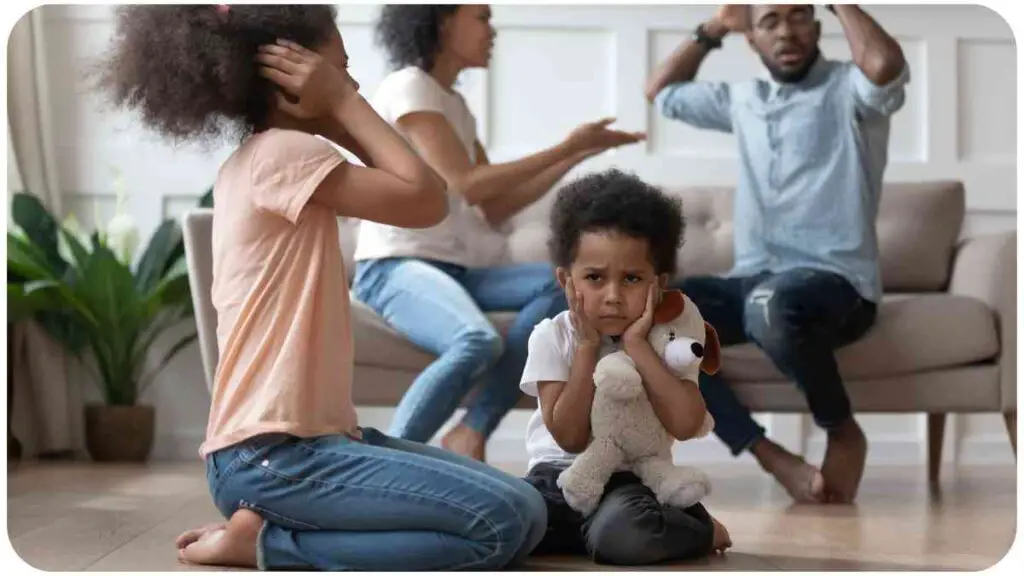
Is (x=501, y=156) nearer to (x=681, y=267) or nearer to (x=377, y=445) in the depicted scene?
(x=681, y=267)

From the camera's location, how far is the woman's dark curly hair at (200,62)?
1.34 meters

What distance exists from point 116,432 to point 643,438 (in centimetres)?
198

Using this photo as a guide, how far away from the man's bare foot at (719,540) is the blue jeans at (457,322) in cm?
52

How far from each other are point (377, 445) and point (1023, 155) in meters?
0.79

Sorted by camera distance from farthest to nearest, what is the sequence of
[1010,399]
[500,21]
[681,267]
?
[500,21] → [681,267] → [1010,399]

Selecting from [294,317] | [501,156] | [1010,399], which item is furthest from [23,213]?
[1010,399]

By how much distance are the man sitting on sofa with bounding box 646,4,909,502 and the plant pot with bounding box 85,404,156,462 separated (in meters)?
1.52

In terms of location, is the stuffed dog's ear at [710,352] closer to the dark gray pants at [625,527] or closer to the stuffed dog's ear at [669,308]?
the stuffed dog's ear at [669,308]

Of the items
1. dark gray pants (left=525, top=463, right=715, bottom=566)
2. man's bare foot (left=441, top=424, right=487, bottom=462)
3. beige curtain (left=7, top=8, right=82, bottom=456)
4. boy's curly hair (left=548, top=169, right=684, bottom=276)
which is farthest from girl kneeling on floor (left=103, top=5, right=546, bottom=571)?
beige curtain (left=7, top=8, right=82, bottom=456)

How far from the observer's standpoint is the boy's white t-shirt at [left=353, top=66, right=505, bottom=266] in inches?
82.5

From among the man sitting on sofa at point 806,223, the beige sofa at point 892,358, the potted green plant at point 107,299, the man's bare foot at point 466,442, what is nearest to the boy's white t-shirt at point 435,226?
the beige sofa at point 892,358

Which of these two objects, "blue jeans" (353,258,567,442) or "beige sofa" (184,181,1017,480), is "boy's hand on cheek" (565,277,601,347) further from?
"beige sofa" (184,181,1017,480)

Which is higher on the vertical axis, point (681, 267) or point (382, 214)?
point (382, 214)

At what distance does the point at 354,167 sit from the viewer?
131 centimetres
